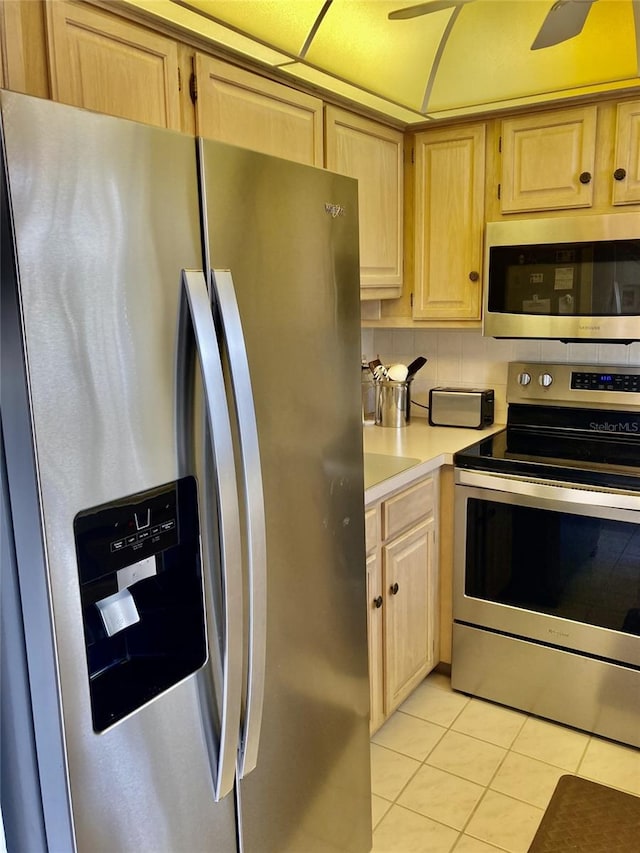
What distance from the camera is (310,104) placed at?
1970 millimetres

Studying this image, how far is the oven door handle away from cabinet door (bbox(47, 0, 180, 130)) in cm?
145

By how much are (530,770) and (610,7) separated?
2173 millimetres

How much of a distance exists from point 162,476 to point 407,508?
→ 1.30m

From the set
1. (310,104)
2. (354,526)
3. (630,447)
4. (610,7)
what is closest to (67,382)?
(354,526)

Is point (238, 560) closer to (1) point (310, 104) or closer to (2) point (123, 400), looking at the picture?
(2) point (123, 400)

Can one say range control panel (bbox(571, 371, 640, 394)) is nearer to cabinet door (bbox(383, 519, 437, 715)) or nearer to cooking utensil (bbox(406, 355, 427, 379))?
cooking utensil (bbox(406, 355, 427, 379))

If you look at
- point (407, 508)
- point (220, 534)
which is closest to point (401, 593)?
point (407, 508)

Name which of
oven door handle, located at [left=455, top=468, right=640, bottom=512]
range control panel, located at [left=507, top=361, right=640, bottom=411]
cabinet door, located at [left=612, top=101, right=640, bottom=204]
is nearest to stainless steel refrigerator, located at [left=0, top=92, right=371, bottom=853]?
oven door handle, located at [left=455, top=468, right=640, bottom=512]

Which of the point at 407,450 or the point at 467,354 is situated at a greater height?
the point at 467,354

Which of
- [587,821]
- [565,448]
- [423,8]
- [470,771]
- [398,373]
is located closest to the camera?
[423,8]

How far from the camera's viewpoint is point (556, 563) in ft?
7.34

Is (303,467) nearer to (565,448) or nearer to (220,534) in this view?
(220,534)

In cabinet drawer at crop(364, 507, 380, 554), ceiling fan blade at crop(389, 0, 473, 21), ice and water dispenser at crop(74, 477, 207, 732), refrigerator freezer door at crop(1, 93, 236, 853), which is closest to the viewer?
refrigerator freezer door at crop(1, 93, 236, 853)

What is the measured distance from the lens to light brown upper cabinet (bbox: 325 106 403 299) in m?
2.16
